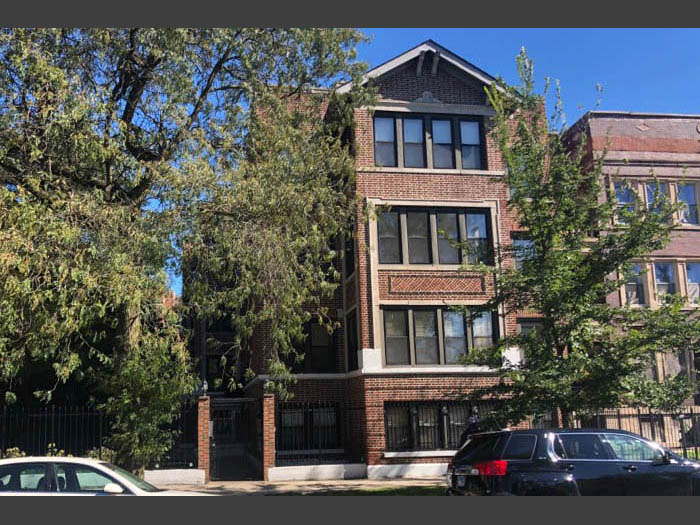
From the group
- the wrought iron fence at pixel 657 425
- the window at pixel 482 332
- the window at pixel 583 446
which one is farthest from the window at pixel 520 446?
the wrought iron fence at pixel 657 425

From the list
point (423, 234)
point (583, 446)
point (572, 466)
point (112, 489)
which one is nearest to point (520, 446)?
point (572, 466)

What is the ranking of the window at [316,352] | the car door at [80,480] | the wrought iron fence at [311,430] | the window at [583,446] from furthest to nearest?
1. the window at [316,352]
2. the wrought iron fence at [311,430]
3. the window at [583,446]
4. the car door at [80,480]

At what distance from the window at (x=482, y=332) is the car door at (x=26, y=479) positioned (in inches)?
578

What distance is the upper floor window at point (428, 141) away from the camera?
2297cm

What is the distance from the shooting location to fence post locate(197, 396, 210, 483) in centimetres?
1888

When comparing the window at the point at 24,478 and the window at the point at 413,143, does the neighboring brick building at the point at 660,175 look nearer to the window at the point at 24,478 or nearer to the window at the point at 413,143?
the window at the point at 413,143

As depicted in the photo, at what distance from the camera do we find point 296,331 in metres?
15.4

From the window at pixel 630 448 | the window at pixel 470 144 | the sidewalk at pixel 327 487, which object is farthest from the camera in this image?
the window at pixel 470 144

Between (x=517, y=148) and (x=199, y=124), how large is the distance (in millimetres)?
7603

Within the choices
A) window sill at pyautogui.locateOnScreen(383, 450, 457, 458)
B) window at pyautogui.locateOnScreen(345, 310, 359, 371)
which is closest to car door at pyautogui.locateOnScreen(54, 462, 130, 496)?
window sill at pyautogui.locateOnScreen(383, 450, 457, 458)

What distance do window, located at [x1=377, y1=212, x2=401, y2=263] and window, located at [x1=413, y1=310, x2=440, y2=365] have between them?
1.90 meters

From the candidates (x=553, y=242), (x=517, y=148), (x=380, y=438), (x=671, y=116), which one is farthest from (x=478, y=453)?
(x=671, y=116)

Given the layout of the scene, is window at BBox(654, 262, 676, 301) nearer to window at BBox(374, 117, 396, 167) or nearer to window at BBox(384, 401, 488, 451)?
window at BBox(384, 401, 488, 451)

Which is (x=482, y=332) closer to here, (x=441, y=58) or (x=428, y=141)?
(x=428, y=141)
